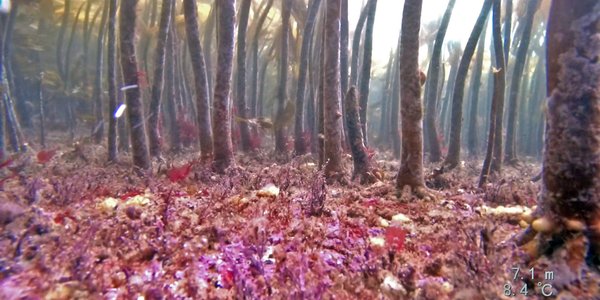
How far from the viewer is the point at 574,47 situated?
3197 millimetres

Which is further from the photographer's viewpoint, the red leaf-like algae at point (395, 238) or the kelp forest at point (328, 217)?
the red leaf-like algae at point (395, 238)

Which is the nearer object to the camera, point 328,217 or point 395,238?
point 395,238

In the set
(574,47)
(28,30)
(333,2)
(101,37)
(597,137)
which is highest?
(28,30)

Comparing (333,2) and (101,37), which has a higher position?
(101,37)

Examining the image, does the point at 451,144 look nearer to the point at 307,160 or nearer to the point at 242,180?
the point at 307,160

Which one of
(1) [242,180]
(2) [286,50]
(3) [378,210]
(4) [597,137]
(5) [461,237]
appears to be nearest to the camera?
(4) [597,137]

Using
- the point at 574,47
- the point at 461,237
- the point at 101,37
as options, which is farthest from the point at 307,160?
the point at 101,37

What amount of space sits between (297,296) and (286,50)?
1226 cm

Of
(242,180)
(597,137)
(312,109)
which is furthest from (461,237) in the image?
(312,109)

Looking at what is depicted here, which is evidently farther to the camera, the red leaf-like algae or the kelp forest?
the red leaf-like algae

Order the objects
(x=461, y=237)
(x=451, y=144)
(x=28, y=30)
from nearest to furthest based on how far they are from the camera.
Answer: (x=461, y=237), (x=451, y=144), (x=28, y=30)

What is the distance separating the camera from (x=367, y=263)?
3.19 metres

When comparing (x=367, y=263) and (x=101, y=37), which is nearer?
(x=367, y=263)

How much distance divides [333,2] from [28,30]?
89.9 ft
